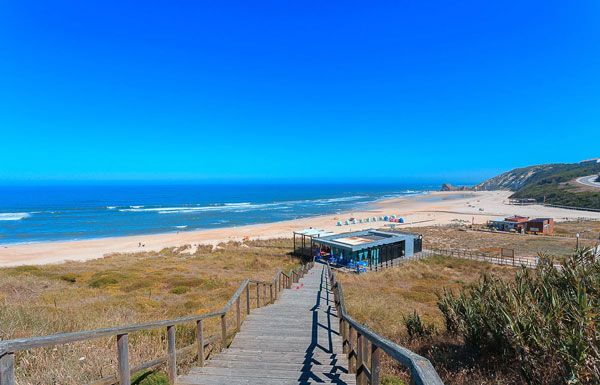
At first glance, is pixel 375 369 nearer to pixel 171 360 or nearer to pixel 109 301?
pixel 171 360

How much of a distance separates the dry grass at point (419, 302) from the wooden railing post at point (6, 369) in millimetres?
4075

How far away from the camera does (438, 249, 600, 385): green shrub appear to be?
288cm

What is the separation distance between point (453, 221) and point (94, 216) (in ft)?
208

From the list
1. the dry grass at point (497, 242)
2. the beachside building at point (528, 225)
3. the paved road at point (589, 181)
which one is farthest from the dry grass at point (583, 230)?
the paved road at point (589, 181)

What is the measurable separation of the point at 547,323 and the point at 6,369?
456cm

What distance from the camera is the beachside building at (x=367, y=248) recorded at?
23422 mm

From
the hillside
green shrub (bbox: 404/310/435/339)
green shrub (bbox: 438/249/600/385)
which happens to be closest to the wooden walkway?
green shrub (bbox: 404/310/435/339)

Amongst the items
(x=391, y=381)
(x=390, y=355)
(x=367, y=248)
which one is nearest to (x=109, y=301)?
(x=391, y=381)

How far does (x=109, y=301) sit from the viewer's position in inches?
480

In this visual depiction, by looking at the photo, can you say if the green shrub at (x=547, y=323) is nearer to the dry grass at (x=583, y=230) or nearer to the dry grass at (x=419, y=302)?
the dry grass at (x=419, y=302)

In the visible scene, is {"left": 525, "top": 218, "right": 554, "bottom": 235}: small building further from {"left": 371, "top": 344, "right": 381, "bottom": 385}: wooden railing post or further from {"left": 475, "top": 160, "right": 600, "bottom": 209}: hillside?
{"left": 371, "top": 344, "right": 381, "bottom": 385}: wooden railing post

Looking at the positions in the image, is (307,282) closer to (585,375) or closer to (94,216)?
(585,375)

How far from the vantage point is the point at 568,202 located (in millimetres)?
80875

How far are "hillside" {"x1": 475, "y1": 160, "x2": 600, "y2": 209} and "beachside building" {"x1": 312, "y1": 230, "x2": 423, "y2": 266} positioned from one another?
2686 inches
